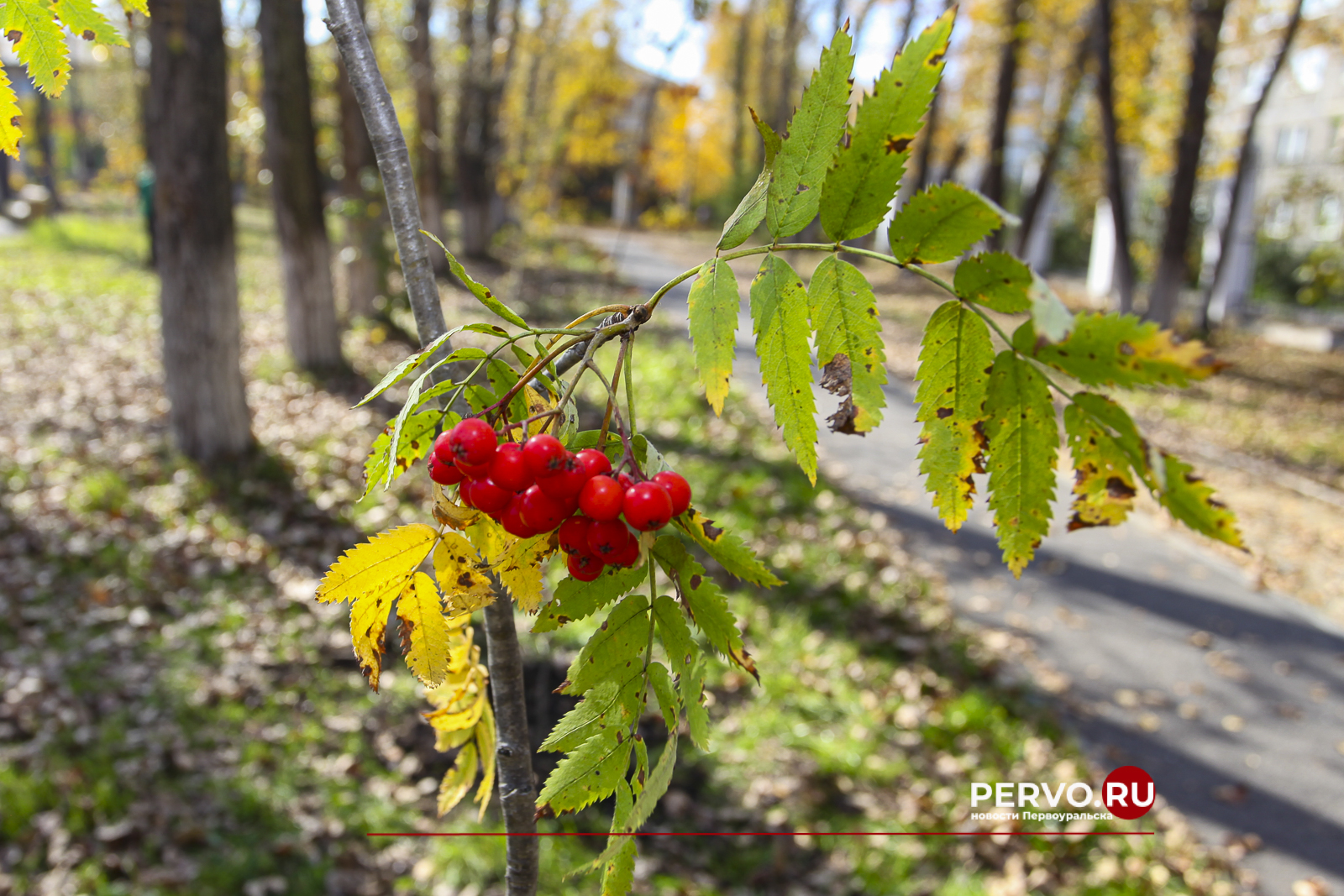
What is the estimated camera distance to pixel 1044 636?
243 inches

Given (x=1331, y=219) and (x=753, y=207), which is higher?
(x=1331, y=219)

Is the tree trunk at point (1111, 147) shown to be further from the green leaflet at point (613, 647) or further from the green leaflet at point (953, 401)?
the green leaflet at point (613, 647)

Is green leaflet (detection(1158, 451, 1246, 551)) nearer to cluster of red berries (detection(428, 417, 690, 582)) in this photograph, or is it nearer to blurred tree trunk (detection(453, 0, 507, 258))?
cluster of red berries (detection(428, 417, 690, 582))

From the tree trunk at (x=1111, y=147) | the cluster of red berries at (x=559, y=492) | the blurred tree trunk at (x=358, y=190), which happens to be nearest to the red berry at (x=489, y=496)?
the cluster of red berries at (x=559, y=492)

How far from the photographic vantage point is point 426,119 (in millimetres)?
13125

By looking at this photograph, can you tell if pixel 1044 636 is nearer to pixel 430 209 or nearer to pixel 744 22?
pixel 430 209

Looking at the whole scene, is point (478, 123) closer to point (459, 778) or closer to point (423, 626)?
point (459, 778)

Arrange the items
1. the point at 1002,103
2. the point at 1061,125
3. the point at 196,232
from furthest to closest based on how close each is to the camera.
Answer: the point at 1002,103 → the point at 1061,125 → the point at 196,232

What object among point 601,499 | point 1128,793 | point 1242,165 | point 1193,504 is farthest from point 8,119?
point 1242,165

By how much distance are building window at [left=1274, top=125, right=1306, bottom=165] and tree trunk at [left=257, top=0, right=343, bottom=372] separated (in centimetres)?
3900

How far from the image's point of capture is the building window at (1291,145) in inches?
1344

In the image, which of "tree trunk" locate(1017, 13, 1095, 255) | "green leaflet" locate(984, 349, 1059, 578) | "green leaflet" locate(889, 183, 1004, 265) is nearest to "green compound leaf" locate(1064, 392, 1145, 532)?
"green leaflet" locate(984, 349, 1059, 578)

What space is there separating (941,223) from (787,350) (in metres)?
0.20

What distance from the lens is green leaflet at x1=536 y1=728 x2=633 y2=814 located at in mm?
892
